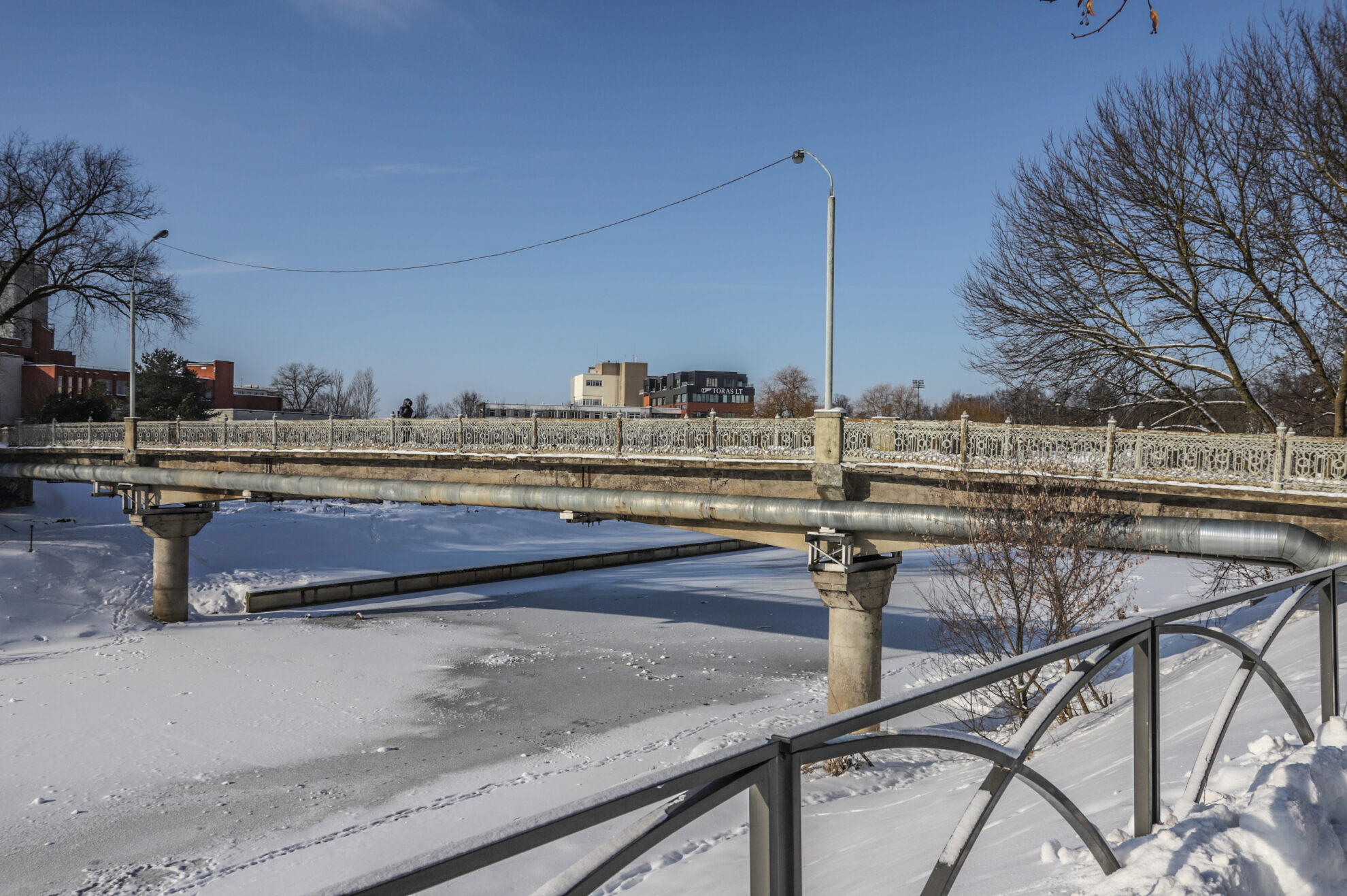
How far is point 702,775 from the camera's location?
1581 millimetres

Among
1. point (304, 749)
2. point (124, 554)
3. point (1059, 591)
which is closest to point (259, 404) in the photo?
point (124, 554)

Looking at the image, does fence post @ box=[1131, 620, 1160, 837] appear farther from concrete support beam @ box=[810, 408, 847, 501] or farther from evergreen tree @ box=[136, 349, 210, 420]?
evergreen tree @ box=[136, 349, 210, 420]

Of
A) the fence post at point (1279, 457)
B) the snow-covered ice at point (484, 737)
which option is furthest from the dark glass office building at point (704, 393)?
the fence post at point (1279, 457)

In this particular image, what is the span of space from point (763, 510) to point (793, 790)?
50.9 ft

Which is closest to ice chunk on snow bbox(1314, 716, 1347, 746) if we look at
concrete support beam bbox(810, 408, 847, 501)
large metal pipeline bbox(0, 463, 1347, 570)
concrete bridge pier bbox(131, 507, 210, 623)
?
large metal pipeline bbox(0, 463, 1347, 570)

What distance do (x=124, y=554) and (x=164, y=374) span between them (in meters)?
24.9

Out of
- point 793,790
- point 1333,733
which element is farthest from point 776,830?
point 1333,733

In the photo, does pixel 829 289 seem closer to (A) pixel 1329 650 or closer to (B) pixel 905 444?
(B) pixel 905 444

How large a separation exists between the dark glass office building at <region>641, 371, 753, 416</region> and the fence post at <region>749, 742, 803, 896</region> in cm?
10741

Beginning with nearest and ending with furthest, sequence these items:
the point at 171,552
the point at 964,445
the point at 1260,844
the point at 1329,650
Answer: the point at 1260,844 → the point at 1329,650 → the point at 964,445 → the point at 171,552

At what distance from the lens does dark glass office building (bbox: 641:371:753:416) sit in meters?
114

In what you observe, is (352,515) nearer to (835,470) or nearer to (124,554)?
(124,554)

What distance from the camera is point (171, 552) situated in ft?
94.4

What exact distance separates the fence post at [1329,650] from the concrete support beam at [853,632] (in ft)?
39.4
